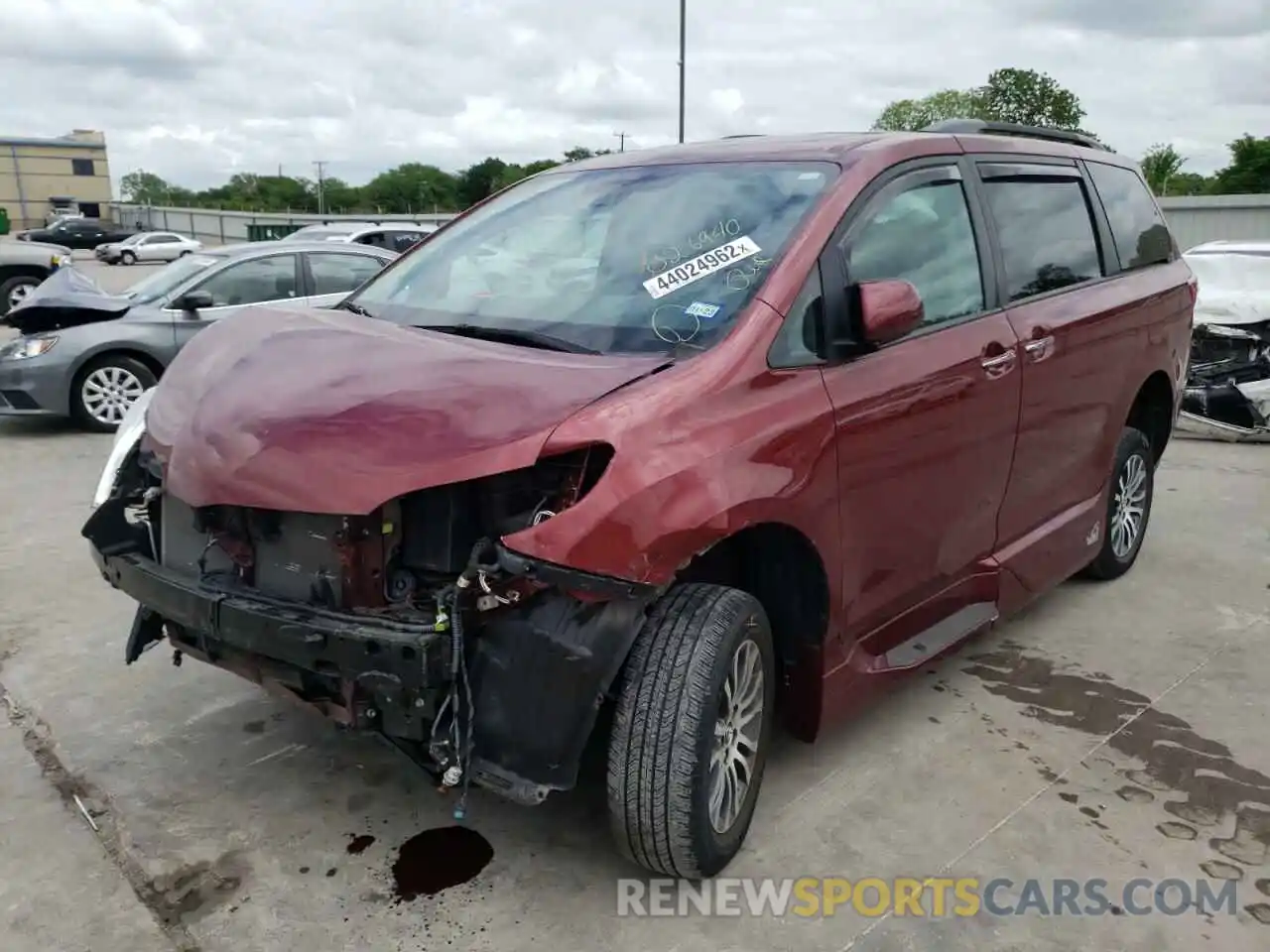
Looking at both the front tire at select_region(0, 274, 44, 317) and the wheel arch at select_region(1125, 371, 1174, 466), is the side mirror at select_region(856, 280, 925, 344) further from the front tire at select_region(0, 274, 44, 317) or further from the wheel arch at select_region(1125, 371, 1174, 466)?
the front tire at select_region(0, 274, 44, 317)

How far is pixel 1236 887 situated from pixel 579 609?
1.88m

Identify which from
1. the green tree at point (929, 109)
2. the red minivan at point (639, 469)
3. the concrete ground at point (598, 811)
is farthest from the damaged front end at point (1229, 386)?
the green tree at point (929, 109)

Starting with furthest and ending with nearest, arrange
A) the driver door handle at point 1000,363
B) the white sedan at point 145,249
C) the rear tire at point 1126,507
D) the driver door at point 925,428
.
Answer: the white sedan at point 145,249 → the rear tire at point 1126,507 → the driver door handle at point 1000,363 → the driver door at point 925,428

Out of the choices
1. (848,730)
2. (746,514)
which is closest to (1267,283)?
(848,730)

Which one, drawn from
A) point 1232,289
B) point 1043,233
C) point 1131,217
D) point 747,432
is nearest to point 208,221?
point 1232,289

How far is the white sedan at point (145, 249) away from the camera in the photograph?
130 feet

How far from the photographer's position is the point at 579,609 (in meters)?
2.40

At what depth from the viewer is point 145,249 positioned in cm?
4034

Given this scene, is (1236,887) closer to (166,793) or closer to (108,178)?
(166,793)

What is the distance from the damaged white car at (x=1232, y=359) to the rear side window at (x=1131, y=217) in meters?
3.91

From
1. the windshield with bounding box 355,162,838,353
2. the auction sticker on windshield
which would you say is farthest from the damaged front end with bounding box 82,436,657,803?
the auction sticker on windshield

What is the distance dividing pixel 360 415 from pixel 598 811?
53.6 inches

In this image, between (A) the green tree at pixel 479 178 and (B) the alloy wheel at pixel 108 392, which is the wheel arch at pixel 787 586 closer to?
(B) the alloy wheel at pixel 108 392

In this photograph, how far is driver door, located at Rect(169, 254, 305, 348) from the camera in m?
8.38
